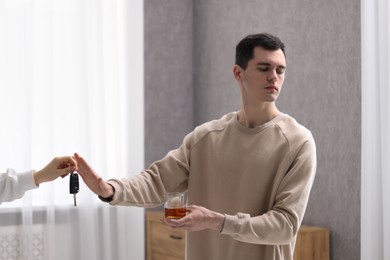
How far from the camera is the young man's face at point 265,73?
260 cm

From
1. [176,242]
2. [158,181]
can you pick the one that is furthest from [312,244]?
Answer: [158,181]

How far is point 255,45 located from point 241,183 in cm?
52

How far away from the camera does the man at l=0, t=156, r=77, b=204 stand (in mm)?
2852

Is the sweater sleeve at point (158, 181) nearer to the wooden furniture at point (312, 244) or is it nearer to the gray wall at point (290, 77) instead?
the wooden furniture at point (312, 244)

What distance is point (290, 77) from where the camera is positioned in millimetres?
4699

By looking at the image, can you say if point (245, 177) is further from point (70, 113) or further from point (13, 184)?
point (70, 113)

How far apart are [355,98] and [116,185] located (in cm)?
210

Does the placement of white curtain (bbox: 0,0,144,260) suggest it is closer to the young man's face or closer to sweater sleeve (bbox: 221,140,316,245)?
the young man's face

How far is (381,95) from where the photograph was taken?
3.91 meters

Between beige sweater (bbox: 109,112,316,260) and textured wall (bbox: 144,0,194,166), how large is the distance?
2.76 m

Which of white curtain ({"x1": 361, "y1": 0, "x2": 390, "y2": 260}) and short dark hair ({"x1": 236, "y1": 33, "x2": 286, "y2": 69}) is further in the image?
white curtain ({"x1": 361, "y1": 0, "x2": 390, "y2": 260})

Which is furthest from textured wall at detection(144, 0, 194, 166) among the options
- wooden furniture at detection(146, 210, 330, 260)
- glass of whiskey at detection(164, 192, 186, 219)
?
glass of whiskey at detection(164, 192, 186, 219)

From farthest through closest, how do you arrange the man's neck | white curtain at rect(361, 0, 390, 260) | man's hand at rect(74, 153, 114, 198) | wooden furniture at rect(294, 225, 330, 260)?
wooden furniture at rect(294, 225, 330, 260)
white curtain at rect(361, 0, 390, 260)
the man's neck
man's hand at rect(74, 153, 114, 198)

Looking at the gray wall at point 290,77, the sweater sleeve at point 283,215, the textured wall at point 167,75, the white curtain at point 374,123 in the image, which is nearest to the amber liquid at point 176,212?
the sweater sleeve at point 283,215
